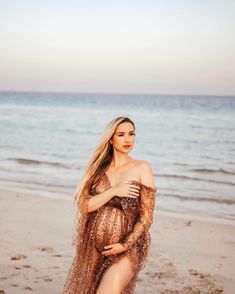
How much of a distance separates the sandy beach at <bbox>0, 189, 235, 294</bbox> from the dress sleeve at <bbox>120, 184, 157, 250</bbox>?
2529mm

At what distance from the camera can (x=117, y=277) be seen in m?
3.73

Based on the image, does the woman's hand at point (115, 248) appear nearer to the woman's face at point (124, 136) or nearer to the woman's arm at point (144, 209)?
the woman's arm at point (144, 209)

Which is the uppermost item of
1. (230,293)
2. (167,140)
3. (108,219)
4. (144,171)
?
(167,140)

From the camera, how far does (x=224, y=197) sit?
13.3m

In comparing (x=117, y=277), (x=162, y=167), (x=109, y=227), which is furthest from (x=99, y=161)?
(x=162, y=167)

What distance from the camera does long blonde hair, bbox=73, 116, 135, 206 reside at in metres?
3.97

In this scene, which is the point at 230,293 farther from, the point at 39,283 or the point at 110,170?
the point at 110,170

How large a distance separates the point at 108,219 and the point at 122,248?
0.24 meters

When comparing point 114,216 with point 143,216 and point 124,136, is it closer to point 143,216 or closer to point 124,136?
point 143,216

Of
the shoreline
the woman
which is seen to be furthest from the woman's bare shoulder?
the shoreline

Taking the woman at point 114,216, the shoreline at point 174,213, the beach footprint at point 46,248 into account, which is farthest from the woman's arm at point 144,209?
the shoreline at point 174,213

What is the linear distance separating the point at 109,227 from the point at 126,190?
0.30 meters

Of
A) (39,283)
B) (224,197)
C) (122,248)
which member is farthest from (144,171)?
(224,197)

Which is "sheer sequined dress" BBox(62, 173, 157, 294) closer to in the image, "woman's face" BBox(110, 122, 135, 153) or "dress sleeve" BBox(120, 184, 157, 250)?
"dress sleeve" BBox(120, 184, 157, 250)
